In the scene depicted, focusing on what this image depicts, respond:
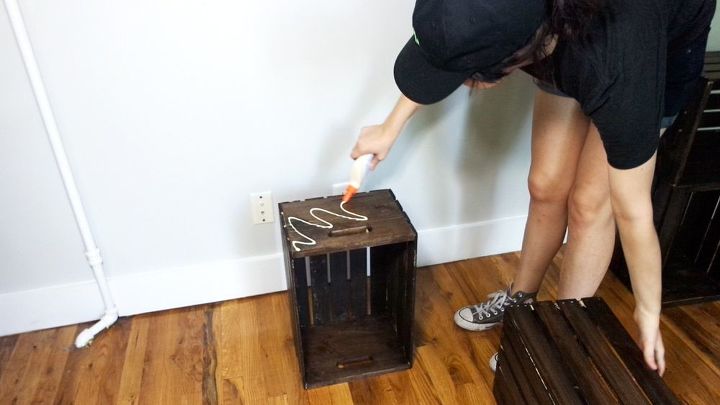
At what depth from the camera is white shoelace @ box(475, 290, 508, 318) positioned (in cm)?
139

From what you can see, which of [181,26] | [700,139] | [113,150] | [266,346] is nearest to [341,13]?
[181,26]

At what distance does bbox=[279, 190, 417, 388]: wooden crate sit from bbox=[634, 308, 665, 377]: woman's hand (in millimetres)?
441

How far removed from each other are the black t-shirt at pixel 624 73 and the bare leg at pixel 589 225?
28 centimetres

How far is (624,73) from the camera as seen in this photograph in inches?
27.3

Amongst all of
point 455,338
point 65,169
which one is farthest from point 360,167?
point 65,169

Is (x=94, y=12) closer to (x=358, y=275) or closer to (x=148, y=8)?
(x=148, y=8)

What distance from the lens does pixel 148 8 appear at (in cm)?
111

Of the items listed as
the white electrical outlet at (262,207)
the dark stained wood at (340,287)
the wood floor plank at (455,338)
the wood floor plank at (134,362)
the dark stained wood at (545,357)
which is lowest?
the wood floor plank at (455,338)

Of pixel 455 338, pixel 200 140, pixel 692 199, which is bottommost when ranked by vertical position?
pixel 455 338

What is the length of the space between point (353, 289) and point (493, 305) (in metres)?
0.38

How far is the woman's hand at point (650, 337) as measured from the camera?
2.86ft

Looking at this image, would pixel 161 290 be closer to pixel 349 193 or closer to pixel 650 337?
pixel 349 193

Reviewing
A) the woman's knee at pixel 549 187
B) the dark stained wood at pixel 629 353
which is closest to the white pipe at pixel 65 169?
the woman's knee at pixel 549 187

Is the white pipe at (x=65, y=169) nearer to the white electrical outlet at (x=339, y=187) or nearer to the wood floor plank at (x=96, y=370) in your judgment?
the wood floor plank at (x=96, y=370)
